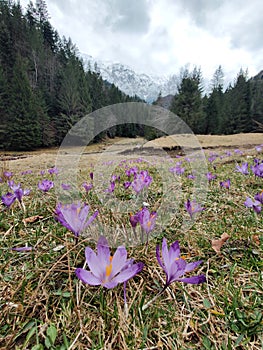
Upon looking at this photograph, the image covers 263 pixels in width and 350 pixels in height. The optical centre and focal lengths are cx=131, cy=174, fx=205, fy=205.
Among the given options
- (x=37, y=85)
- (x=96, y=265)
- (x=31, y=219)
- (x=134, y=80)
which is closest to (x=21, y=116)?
(x=37, y=85)

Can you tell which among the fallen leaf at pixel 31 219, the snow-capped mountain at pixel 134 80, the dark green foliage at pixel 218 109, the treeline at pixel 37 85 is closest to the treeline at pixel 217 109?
the dark green foliage at pixel 218 109

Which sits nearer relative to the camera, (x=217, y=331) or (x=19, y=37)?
(x=217, y=331)

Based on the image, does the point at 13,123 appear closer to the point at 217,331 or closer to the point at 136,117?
the point at 136,117

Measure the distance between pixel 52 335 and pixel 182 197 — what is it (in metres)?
1.43

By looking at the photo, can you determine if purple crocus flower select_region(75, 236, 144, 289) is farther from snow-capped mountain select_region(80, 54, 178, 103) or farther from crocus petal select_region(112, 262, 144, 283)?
snow-capped mountain select_region(80, 54, 178, 103)

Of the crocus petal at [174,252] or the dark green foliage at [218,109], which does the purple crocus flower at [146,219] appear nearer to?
the crocus petal at [174,252]

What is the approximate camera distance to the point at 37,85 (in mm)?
25984

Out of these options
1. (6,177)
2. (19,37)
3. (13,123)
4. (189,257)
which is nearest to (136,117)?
(13,123)

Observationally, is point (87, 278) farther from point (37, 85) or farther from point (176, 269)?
point (37, 85)

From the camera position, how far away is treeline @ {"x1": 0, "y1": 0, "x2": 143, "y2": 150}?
20250mm

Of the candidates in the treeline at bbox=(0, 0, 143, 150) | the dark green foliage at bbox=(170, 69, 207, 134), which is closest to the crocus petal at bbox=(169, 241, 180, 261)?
the treeline at bbox=(0, 0, 143, 150)

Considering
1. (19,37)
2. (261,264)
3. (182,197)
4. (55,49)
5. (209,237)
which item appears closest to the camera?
(261,264)

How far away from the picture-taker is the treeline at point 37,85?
66.4 feet

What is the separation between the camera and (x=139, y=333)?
508 mm
